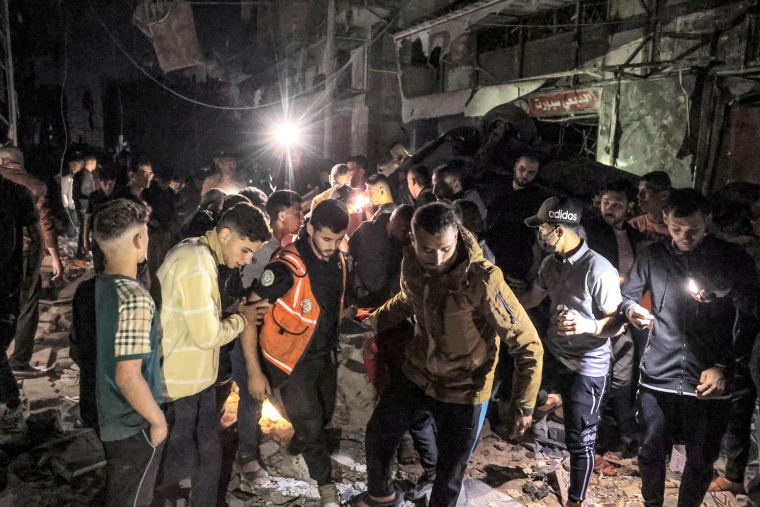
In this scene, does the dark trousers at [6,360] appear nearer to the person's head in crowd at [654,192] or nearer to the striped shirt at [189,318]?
the striped shirt at [189,318]

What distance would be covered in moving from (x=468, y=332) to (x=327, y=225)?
121cm

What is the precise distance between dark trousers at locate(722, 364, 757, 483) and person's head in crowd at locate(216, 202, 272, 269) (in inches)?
162

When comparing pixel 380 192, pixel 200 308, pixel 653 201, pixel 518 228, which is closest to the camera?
pixel 200 308

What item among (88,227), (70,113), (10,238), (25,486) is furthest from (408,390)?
(70,113)

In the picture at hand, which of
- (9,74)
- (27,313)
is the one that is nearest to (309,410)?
(27,313)

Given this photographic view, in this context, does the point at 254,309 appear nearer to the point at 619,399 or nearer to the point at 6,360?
the point at 6,360

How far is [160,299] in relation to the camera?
2838 mm

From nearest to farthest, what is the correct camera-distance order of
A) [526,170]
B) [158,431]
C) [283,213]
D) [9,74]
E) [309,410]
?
[158,431] → [309,410] → [283,213] → [526,170] → [9,74]

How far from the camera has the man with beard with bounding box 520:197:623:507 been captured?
3.65 meters

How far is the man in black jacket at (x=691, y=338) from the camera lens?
328 cm

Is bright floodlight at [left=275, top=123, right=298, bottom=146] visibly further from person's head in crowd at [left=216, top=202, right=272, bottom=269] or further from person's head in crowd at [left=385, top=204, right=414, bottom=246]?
person's head in crowd at [left=216, top=202, right=272, bottom=269]

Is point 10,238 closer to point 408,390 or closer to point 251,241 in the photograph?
point 251,241

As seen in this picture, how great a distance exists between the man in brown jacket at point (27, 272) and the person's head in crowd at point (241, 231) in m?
3.23

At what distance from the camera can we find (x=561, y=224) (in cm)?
374
